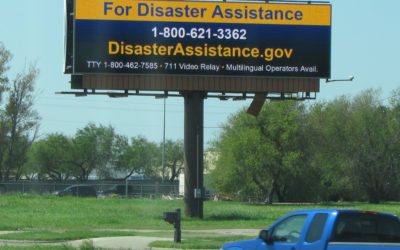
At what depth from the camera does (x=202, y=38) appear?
120ft

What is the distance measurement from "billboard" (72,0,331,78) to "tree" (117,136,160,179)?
92.3 metres

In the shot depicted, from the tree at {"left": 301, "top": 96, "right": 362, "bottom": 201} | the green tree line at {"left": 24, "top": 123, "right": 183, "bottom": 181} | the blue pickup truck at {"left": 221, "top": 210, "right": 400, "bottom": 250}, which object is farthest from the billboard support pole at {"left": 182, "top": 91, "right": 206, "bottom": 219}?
the green tree line at {"left": 24, "top": 123, "right": 183, "bottom": 181}

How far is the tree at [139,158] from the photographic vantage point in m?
129

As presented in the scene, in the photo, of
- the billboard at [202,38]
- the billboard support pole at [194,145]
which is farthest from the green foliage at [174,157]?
the billboard at [202,38]

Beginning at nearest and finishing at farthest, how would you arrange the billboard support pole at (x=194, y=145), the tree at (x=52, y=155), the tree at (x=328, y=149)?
the billboard support pole at (x=194, y=145), the tree at (x=328, y=149), the tree at (x=52, y=155)

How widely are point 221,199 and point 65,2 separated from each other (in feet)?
147

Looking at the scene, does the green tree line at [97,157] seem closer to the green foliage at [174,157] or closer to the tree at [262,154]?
the green foliage at [174,157]

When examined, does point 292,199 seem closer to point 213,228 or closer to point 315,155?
point 315,155

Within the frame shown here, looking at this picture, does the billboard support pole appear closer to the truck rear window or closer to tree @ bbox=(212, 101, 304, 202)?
the truck rear window

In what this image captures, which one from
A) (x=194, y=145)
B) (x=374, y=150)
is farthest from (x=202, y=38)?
(x=374, y=150)

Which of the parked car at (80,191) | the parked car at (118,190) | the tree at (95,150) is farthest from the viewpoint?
the tree at (95,150)

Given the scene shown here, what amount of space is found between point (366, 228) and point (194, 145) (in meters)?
25.8

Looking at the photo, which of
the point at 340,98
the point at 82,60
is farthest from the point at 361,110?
the point at 82,60

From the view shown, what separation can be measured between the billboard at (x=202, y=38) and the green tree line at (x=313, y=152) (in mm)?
33254
